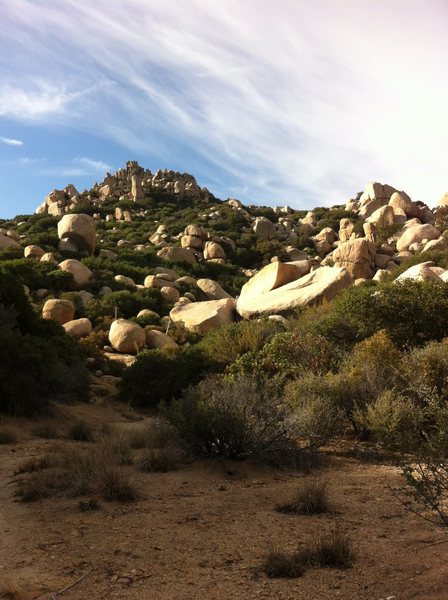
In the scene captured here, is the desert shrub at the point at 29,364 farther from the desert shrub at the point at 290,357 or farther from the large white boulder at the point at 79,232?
the large white boulder at the point at 79,232

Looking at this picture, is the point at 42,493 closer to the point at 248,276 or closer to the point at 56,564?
the point at 56,564

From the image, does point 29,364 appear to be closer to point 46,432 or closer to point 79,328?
point 46,432

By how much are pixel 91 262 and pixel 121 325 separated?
12.5 m

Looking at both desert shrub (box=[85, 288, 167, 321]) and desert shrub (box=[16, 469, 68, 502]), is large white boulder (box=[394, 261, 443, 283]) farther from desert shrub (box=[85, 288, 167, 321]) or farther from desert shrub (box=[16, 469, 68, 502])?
desert shrub (box=[16, 469, 68, 502])

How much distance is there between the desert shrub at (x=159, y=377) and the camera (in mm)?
17594

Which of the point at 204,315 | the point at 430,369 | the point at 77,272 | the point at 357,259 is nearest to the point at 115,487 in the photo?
the point at 430,369

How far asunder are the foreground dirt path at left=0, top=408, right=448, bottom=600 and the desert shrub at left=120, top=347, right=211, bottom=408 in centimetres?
1046

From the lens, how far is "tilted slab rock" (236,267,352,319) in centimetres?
2364

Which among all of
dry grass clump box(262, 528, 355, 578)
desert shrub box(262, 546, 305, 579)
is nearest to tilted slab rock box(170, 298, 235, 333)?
dry grass clump box(262, 528, 355, 578)

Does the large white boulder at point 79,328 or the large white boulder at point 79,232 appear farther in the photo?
the large white boulder at point 79,232

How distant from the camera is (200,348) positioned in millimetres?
19203

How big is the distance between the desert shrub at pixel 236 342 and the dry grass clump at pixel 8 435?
8.34 meters

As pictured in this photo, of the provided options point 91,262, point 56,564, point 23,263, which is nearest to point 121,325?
point 23,263

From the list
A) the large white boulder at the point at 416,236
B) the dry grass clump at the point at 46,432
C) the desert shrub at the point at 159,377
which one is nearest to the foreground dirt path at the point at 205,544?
the dry grass clump at the point at 46,432
